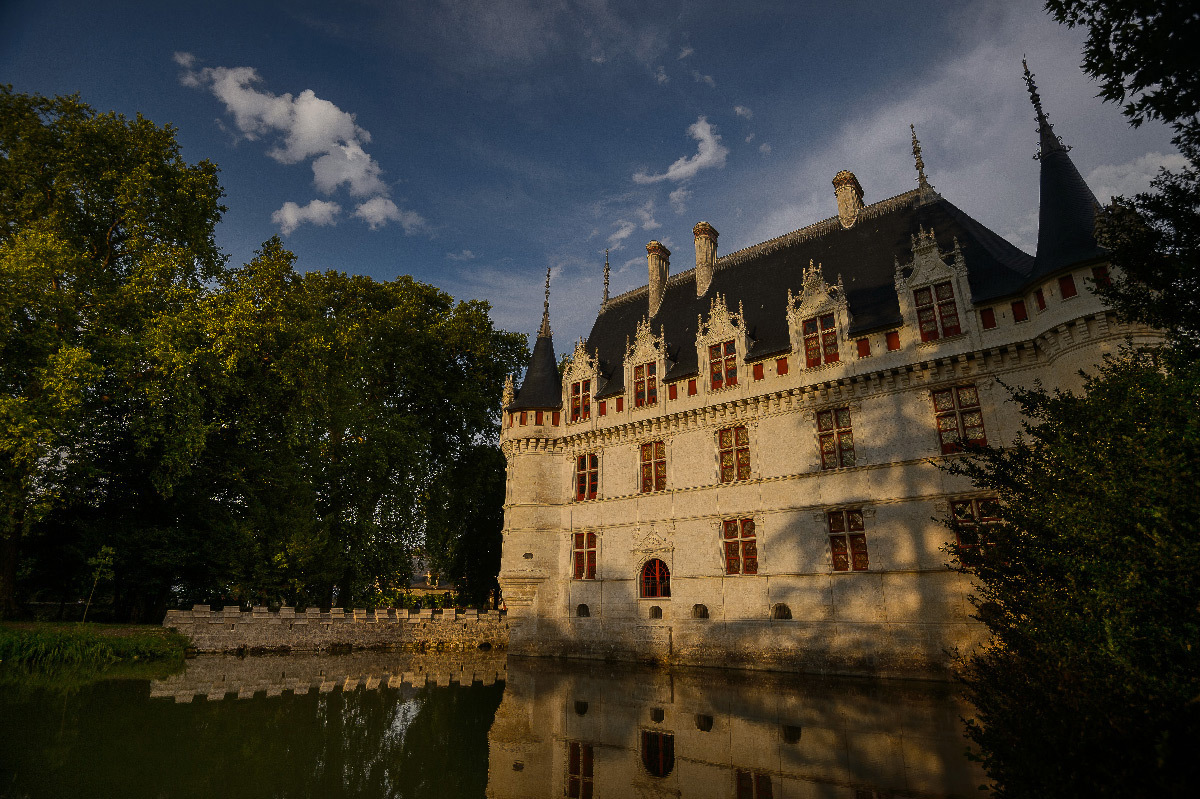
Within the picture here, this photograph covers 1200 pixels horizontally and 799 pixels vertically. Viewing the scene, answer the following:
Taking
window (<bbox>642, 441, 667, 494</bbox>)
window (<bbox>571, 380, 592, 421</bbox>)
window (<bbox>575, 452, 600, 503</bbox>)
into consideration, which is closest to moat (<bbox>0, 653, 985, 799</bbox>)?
window (<bbox>642, 441, 667, 494</bbox>)

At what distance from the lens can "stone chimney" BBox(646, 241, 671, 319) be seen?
27.6 meters

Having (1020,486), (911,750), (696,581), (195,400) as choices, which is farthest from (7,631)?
(1020,486)

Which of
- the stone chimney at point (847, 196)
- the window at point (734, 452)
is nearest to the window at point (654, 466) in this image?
the window at point (734, 452)

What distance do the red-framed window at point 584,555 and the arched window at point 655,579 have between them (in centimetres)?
233

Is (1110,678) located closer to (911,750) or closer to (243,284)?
(911,750)

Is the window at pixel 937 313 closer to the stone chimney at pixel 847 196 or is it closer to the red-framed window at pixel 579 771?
the stone chimney at pixel 847 196

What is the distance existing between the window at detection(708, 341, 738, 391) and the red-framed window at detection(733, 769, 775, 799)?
572 inches

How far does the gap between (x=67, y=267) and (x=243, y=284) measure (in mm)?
5184

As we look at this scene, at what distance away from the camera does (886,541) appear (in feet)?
54.3

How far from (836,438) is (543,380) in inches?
525

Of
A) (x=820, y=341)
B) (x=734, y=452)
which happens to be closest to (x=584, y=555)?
(x=734, y=452)

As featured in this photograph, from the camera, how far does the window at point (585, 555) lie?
22922 millimetres

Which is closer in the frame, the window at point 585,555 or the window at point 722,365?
the window at point 722,365

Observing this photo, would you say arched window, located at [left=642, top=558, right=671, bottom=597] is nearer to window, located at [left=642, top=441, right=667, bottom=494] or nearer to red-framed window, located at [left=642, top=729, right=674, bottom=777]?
window, located at [left=642, top=441, right=667, bottom=494]
